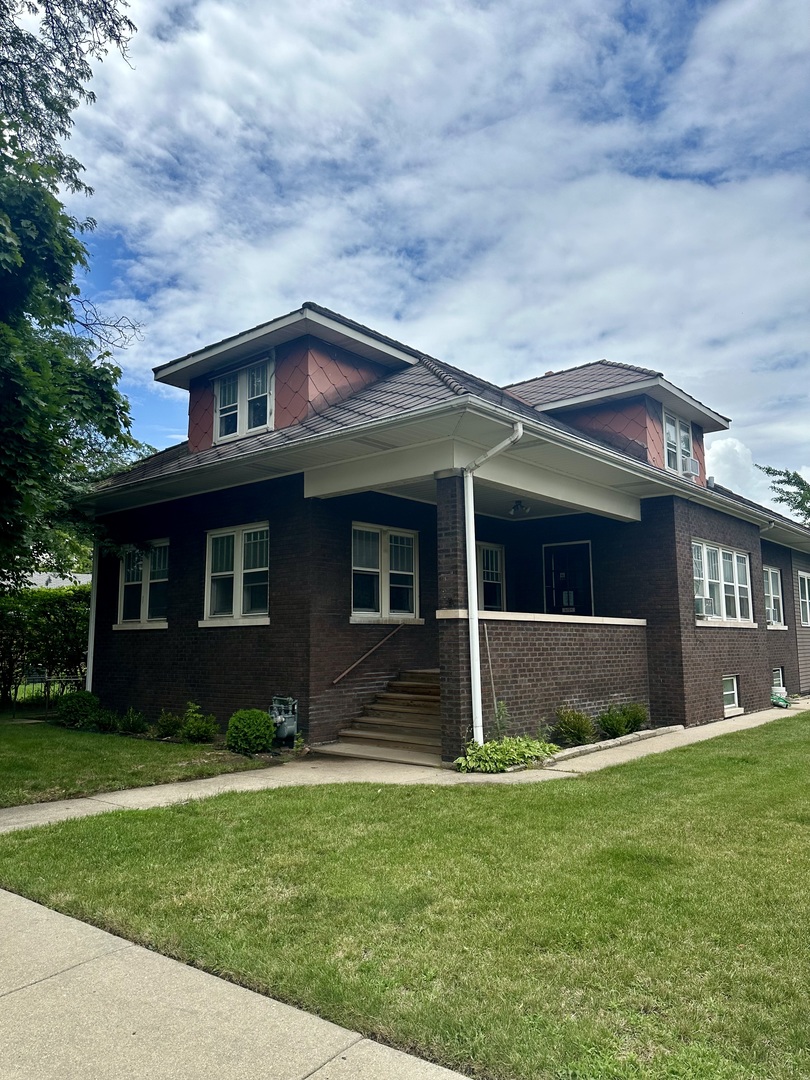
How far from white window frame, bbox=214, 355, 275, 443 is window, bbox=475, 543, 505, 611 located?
14.2 feet

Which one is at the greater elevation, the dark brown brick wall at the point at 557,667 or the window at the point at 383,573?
the window at the point at 383,573

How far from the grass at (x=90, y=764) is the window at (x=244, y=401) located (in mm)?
4810

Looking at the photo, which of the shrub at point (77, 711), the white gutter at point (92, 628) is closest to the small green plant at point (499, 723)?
the shrub at point (77, 711)

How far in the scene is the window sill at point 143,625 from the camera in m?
12.6

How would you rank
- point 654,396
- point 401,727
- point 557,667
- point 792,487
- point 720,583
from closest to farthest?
point 401,727, point 557,667, point 654,396, point 720,583, point 792,487

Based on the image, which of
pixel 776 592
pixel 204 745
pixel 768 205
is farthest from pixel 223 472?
pixel 776 592

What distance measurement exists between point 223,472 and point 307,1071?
351 inches

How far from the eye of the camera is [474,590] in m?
8.88

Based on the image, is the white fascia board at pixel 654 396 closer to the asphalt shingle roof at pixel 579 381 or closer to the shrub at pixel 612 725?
the asphalt shingle roof at pixel 579 381

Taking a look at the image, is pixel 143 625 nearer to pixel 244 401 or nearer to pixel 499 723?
pixel 244 401

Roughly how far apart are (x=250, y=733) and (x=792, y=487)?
2584 centimetres

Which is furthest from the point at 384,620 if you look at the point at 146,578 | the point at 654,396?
the point at 654,396

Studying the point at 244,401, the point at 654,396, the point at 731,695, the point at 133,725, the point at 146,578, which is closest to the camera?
the point at 133,725

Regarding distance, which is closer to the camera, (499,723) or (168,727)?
(499,723)
